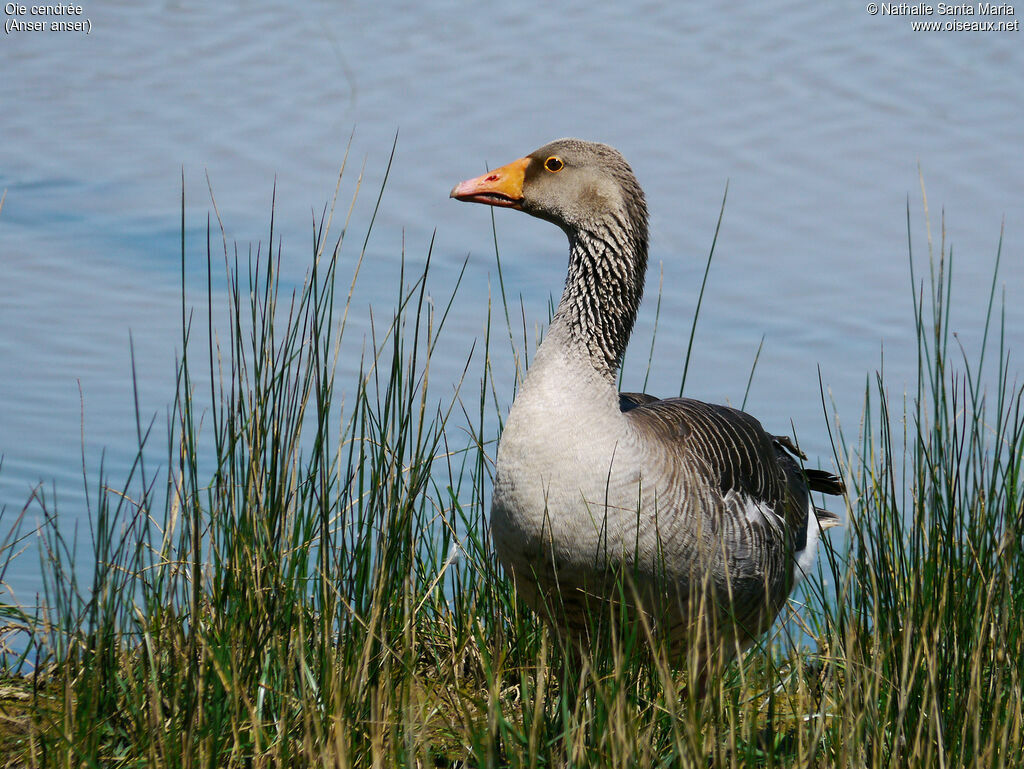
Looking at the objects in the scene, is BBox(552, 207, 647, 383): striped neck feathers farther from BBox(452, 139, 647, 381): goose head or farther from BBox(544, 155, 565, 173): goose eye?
BBox(544, 155, 565, 173): goose eye

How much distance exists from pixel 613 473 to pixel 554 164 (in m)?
1.26

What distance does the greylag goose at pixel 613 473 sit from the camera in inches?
145

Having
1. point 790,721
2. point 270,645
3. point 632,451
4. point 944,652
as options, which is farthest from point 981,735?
point 270,645

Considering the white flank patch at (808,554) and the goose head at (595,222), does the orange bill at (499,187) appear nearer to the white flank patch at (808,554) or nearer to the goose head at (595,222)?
the goose head at (595,222)

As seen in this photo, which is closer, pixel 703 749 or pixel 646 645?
pixel 703 749

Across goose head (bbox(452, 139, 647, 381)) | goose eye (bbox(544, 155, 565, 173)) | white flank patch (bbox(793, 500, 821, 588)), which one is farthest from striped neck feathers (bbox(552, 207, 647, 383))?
white flank patch (bbox(793, 500, 821, 588))

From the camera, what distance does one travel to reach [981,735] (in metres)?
3.33

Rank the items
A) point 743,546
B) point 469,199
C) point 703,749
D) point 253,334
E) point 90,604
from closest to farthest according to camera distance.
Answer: point 703,749 < point 90,604 < point 253,334 < point 743,546 < point 469,199

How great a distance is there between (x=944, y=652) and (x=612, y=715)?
1117mm

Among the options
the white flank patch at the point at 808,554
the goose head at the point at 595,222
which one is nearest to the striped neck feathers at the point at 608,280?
the goose head at the point at 595,222

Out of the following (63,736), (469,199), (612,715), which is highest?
(469,199)

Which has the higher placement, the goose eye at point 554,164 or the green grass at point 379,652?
the goose eye at point 554,164

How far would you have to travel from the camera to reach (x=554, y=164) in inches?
172

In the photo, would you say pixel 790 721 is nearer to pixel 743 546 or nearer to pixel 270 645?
pixel 743 546
